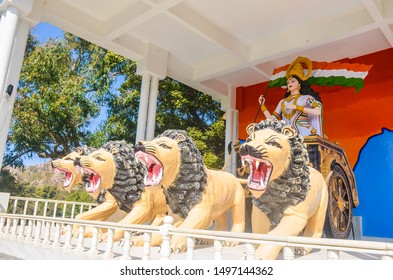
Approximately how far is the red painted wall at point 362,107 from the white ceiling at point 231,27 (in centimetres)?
35

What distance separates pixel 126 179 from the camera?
3.50 meters

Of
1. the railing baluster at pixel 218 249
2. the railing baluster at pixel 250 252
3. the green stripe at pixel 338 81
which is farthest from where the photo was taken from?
the green stripe at pixel 338 81

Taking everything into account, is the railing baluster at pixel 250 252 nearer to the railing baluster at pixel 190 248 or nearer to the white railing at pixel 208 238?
the white railing at pixel 208 238

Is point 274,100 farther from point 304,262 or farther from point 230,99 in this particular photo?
point 304,262

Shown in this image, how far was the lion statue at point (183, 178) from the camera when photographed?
9.02 feet

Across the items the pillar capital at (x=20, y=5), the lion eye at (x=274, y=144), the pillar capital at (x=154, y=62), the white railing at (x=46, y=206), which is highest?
the pillar capital at (x=154, y=62)

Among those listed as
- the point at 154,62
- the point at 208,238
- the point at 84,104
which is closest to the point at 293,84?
the point at 154,62

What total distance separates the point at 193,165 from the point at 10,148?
9.53 m

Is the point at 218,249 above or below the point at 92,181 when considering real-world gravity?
below

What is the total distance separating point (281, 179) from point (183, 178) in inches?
31.3

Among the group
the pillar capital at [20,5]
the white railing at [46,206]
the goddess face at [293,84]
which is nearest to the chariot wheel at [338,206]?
the goddess face at [293,84]

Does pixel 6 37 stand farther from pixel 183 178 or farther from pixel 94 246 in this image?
pixel 94 246

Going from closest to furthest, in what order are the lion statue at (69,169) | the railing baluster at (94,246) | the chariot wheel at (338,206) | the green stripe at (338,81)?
the railing baluster at (94,246)
the chariot wheel at (338,206)
the lion statue at (69,169)
the green stripe at (338,81)

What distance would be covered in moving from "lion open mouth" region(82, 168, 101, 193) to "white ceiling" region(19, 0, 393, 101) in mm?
2370
